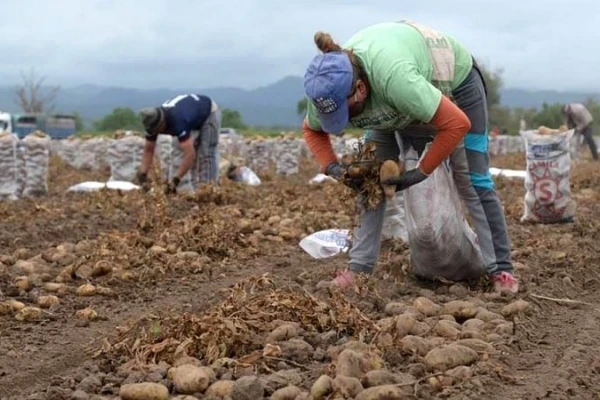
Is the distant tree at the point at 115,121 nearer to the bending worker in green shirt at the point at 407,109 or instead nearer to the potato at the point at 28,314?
the potato at the point at 28,314

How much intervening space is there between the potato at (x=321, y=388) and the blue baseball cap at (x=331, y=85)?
4.35 ft

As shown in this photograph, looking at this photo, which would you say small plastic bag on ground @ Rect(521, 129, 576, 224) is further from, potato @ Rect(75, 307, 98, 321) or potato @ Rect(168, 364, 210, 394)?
potato @ Rect(168, 364, 210, 394)

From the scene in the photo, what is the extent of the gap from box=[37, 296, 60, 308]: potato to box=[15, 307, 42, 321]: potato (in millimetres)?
223

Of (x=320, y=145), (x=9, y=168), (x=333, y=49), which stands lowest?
(x=9, y=168)

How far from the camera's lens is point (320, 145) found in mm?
4191

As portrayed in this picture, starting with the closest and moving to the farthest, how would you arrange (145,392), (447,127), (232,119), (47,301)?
(145,392), (447,127), (47,301), (232,119)

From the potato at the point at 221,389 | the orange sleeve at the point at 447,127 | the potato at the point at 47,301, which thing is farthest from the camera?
the potato at the point at 47,301

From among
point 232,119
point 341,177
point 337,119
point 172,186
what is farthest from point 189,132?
point 232,119

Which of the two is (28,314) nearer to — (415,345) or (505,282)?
(415,345)

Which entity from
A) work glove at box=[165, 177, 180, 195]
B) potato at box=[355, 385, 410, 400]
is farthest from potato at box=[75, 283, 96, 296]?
work glove at box=[165, 177, 180, 195]

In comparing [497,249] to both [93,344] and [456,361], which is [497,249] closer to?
[456,361]

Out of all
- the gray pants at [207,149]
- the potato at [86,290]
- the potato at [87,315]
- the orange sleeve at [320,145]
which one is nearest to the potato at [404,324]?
the orange sleeve at [320,145]

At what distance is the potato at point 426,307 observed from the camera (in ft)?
11.6

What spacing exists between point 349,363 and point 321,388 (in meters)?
0.16
